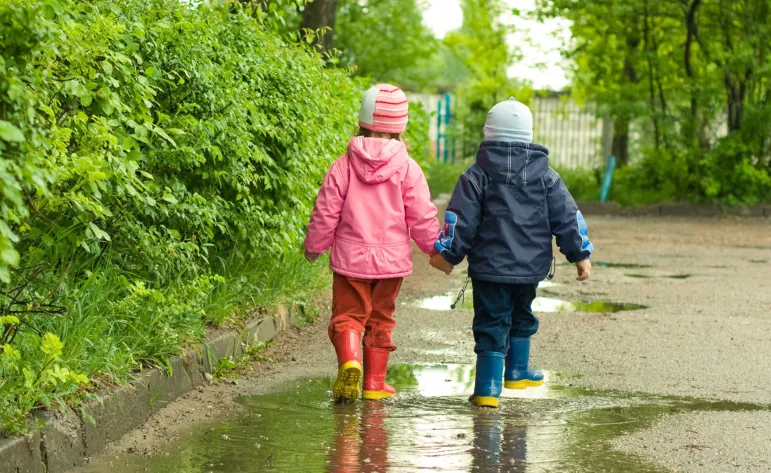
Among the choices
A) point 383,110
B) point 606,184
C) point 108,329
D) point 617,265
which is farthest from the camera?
point 606,184

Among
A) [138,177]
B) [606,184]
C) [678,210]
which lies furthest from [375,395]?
[606,184]

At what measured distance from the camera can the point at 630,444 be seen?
15.9ft

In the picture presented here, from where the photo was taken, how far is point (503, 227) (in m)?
5.68

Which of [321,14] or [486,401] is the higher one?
[321,14]

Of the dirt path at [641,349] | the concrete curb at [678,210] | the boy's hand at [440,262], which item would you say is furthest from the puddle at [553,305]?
the concrete curb at [678,210]

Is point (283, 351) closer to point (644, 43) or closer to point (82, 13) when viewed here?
point (82, 13)

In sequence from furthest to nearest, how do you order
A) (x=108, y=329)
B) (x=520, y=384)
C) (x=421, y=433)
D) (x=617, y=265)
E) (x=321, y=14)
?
(x=321, y=14)
(x=617, y=265)
(x=520, y=384)
(x=108, y=329)
(x=421, y=433)

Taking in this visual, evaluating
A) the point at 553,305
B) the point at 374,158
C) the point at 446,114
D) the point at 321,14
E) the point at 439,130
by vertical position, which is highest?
the point at 321,14

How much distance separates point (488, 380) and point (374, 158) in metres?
1.27

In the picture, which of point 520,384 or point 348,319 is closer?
point 348,319

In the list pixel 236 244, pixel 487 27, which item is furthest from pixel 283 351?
pixel 487 27

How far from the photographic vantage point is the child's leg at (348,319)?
5668 millimetres

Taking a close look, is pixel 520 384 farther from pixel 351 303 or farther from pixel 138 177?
pixel 138 177

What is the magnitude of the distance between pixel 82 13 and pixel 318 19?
30.9 feet
